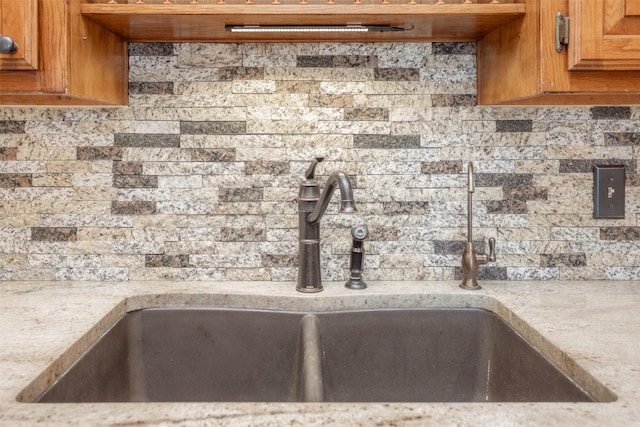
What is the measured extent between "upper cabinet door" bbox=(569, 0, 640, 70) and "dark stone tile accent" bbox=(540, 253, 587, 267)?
59 cm

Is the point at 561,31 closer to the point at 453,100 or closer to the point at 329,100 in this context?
the point at 453,100

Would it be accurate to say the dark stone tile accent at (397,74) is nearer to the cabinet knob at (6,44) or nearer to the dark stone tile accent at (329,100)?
the dark stone tile accent at (329,100)

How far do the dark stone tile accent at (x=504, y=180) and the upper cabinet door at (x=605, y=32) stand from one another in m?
0.44

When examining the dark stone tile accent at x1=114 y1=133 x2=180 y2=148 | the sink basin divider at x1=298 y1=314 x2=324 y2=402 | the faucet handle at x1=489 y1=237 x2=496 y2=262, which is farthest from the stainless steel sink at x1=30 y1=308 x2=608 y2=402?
the dark stone tile accent at x1=114 y1=133 x2=180 y2=148

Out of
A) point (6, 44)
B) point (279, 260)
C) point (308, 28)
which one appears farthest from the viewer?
point (279, 260)

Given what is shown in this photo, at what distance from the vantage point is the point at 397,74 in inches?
54.5

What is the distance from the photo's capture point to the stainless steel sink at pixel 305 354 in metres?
1.21

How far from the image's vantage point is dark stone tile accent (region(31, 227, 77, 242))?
4.58ft

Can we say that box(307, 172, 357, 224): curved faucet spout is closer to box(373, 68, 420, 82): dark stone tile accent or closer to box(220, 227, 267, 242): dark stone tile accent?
box(220, 227, 267, 242): dark stone tile accent

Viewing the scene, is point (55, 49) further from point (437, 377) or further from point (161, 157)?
point (437, 377)

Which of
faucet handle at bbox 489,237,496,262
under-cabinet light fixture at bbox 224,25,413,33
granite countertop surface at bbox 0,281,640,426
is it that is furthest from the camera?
faucet handle at bbox 489,237,496,262

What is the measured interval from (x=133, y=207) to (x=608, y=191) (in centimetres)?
133

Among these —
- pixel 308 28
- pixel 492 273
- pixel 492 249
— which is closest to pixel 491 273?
pixel 492 273

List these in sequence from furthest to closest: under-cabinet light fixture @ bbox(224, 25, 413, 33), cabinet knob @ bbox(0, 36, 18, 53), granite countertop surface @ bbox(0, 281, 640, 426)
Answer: under-cabinet light fixture @ bbox(224, 25, 413, 33)
cabinet knob @ bbox(0, 36, 18, 53)
granite countertop surface @ bbox(0, 281, 640, 426)
